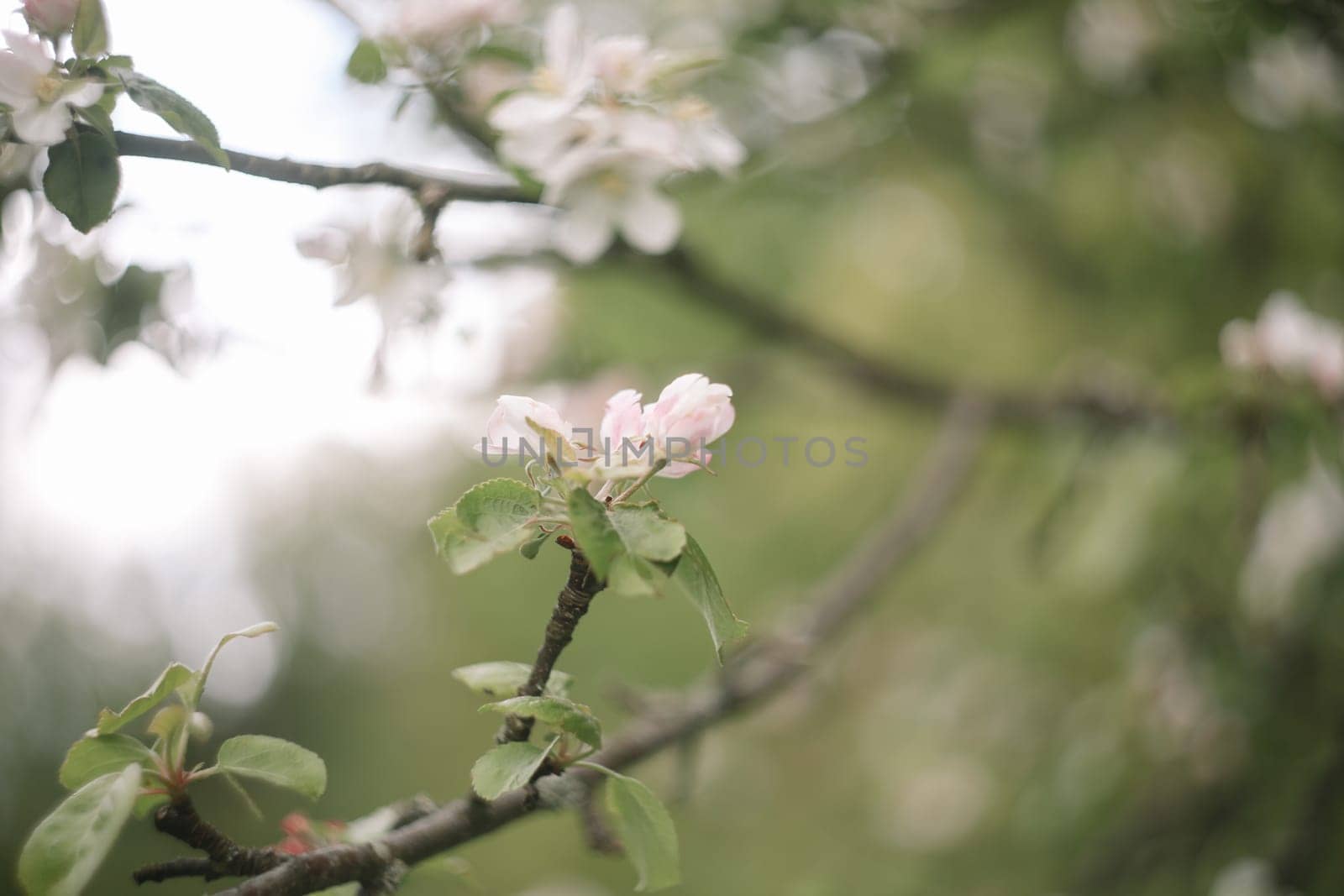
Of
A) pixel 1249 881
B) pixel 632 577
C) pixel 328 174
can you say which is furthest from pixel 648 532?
pixel 1249 881

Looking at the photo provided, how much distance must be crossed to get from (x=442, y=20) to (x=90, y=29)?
230mm

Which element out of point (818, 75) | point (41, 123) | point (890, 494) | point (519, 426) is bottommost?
point (890, 494)

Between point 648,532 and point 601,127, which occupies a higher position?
point 601,127

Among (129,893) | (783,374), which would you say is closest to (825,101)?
(783,374)

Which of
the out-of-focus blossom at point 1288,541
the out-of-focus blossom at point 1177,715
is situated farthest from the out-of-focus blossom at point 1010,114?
the out-of-focus blossom at point 1177,715

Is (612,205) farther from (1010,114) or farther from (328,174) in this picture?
(1010,114)

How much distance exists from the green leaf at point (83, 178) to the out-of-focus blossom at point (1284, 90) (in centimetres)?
131

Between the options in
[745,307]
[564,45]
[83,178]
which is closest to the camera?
[83,178]

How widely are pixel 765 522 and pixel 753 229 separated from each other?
61 centimetres

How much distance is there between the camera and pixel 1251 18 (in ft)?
2.19

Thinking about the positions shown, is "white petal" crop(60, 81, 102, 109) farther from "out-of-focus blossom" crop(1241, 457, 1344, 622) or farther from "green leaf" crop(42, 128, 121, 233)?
"out-of-focus blossom" crop(1241, 457, 1344, 622)

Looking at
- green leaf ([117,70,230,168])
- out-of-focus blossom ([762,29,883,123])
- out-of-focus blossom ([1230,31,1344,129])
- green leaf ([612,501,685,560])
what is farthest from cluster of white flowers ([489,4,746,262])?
out-of-focus blossom ([1230,31,1344,129])

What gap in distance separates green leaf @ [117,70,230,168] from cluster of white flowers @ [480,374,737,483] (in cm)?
18

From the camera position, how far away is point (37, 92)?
38 cm
